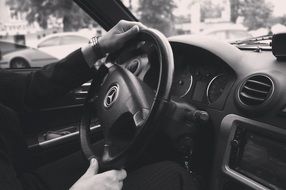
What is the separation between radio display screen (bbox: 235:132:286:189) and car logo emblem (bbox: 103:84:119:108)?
1.68ft

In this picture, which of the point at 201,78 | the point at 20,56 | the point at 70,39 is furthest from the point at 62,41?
the point at 201,78

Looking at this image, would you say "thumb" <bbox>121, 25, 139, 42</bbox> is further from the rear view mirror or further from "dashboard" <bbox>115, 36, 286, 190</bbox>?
the rear view mirror

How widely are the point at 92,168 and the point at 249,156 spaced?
571 mm

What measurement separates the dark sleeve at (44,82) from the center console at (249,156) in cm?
70

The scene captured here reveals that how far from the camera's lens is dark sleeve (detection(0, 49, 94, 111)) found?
1.73 meters

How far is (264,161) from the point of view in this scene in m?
1.32

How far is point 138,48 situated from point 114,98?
333 mm

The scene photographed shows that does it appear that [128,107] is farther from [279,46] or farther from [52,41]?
[52,41]

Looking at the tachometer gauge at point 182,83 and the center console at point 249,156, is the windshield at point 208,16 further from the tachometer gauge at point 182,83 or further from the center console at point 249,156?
the center console at point 249,156

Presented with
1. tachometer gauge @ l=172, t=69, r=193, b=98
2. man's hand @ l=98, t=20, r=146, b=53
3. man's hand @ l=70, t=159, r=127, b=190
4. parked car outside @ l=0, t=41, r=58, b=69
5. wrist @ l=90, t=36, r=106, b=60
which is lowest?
man's hand @ l=70, t=159, r=127, b=190

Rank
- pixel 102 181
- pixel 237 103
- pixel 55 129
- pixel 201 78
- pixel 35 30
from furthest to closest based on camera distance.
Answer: pixel 35 30 < pixel 55 129 < pixel 201 78 < pixel 237 103 < pixel 102 181

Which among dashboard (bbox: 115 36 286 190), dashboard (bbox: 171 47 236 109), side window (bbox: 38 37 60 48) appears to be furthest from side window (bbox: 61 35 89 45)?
dashboard (bbox: 115 36 286 190)

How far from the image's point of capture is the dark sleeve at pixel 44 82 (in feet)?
5.67

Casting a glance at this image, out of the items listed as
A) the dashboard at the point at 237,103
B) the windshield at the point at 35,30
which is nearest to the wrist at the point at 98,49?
the dashboard at the point at 237,103
